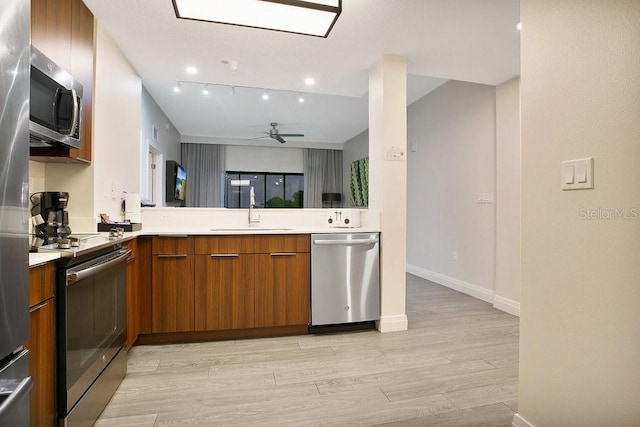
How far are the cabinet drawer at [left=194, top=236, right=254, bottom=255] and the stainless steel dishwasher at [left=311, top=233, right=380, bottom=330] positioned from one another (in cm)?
57

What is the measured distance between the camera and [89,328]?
5.05ft

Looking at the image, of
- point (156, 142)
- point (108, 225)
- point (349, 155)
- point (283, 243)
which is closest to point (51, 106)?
point (108, 225)

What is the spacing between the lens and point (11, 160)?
2.57 ft

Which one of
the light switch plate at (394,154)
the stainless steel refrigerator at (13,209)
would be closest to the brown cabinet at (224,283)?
the light switch plate at (394,154)

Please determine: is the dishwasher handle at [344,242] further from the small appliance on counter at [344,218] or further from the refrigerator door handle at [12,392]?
the refrigerator door handle at [12,392]

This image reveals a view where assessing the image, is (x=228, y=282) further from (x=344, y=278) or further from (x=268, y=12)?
(x=268, y=12)

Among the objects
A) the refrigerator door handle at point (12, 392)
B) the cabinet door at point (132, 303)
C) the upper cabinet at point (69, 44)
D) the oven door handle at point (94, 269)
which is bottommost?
the cabinet door at point (132, 303)

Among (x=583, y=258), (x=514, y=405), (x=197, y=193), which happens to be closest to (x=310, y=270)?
(x=514, y=405)

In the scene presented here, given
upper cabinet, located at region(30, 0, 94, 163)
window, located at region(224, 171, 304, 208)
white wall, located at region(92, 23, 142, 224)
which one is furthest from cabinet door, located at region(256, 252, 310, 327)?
window, located at region(224, 171, 304, 208)

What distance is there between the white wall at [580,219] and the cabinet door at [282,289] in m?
1.68

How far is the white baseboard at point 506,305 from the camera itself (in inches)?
131

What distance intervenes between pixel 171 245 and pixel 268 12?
1867mm

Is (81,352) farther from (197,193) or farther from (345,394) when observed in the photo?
(197,193)

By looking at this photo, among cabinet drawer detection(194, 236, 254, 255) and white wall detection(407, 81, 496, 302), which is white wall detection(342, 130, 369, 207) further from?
cabinet drawer detection(194, 236, 254, 255)
